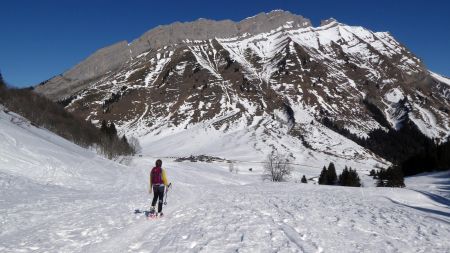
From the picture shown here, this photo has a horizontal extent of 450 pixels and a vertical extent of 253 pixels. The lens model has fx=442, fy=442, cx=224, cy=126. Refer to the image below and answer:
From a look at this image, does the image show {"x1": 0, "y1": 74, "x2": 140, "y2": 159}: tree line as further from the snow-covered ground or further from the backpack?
the backpack

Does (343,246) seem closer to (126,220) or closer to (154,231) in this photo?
(154,231)

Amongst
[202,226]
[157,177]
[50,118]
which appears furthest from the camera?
[50,118]

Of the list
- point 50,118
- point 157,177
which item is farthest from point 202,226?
point 50,118

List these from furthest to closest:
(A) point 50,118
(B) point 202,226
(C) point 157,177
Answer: (A) point 50,118 < (C) point 157,177 < (B) point 202,226

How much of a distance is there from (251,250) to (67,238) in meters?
5.84

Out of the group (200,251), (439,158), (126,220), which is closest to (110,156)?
(126,220)

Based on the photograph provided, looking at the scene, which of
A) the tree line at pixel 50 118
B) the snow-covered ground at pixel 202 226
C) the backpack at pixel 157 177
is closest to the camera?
the snow-covered ground at pixel 202 226

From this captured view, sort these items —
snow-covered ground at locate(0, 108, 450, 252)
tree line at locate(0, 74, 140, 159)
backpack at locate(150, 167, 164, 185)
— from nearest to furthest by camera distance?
snow-covered ground at locate(0, 108, 450, 252)
backpack at locate(150, 167, 164, 185)
tree line at locate(0, 74, 140, 159)

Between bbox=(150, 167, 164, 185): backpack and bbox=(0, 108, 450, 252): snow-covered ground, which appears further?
bbox=(150, 167, 164, 185): backpack

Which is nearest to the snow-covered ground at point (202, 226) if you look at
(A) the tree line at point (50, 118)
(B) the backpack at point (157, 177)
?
(B) the backpack at point (157, 177)

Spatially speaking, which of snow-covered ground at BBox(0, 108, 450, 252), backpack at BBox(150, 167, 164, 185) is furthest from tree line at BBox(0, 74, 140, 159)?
backpack at BBox(150, 167, 164, 185)

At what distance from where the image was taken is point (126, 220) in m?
18.0

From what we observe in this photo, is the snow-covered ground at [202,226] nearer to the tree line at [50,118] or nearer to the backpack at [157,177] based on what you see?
the backpack at [157,177]

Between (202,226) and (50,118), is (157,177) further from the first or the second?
(50,118)
